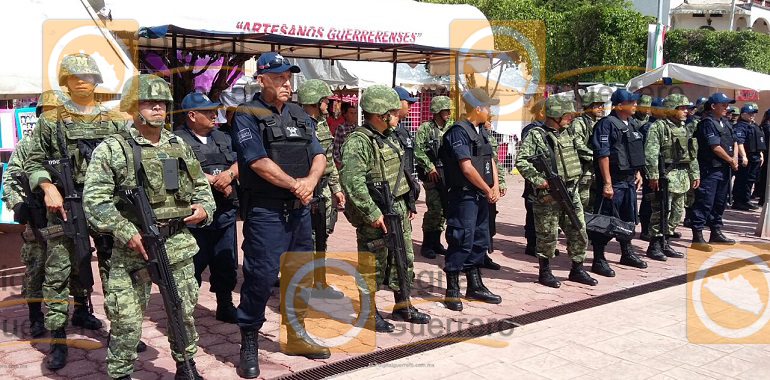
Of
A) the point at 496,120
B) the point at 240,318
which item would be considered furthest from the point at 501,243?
the point at 496,120

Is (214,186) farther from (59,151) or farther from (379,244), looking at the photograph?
(379,244)

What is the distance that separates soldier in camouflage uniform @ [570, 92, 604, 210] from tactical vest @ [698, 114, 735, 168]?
5.97ft

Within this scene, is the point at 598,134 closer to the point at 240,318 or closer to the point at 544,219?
the point at 544,219

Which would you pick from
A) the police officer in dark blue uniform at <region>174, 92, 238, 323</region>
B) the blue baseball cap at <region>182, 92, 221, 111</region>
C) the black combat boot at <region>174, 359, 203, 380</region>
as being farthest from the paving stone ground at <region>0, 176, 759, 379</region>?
the blue baseball cap at <region>182, 92, 221, 111</region>

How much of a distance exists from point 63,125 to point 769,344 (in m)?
5.47

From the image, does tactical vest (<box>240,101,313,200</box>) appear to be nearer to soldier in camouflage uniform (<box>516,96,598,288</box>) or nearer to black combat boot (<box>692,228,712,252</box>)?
soldier in camouflage uniform (<box>516,96,598,288</box>)

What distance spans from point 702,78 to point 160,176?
509 inches

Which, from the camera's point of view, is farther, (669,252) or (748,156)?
(748,156)

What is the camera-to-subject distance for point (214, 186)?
4996 millimetres

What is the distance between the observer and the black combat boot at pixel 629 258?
7570mm

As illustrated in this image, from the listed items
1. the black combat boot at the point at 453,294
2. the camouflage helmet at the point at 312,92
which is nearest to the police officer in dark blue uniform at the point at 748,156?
the black combat boot at the point at 453,294

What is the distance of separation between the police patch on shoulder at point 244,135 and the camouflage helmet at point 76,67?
1242 millimetres

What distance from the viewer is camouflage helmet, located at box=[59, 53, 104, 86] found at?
175 inches

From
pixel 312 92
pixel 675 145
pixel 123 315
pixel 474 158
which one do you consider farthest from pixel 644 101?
pixel 123 315
